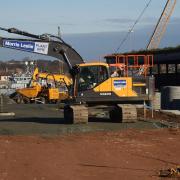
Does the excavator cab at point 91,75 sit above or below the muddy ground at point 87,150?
above

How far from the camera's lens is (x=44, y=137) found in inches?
869

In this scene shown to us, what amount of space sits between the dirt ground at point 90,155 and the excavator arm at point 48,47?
670 cm

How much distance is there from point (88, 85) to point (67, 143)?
6.65m

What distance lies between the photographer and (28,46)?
99.1 ft

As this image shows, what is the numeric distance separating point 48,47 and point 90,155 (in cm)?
1319

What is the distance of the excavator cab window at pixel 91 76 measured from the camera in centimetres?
2652

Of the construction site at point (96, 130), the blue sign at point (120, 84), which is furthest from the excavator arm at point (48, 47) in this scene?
the blue sign at point (120, 84)

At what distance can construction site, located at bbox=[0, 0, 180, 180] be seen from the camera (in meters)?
14.9

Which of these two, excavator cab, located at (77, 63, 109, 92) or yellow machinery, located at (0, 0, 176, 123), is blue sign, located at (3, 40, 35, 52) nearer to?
yellow machinery, located at (0, 0, 176, 123)

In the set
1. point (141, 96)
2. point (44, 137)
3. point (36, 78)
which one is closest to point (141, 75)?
point (141, 96)

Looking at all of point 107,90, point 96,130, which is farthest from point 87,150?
point 107,90

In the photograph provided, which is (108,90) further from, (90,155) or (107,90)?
(90,155)

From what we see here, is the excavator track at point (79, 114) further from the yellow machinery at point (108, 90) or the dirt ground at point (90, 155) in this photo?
the dirt ground at point (90, 155)

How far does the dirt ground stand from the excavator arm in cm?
670
